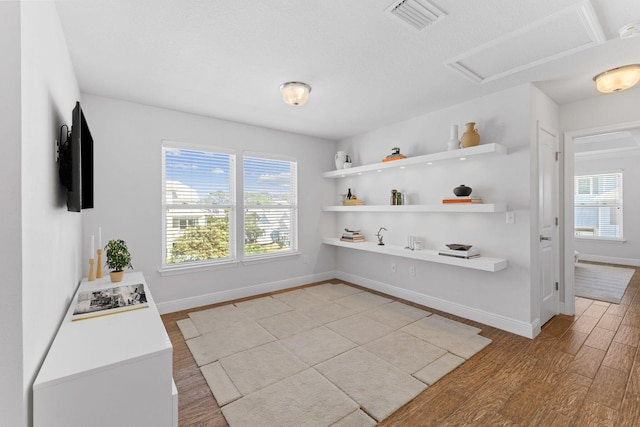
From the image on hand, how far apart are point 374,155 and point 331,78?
6.49 feet

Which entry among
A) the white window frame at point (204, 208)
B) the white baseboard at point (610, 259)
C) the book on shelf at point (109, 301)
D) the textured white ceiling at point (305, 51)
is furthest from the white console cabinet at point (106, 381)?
the white baseboard at point (610, 259)

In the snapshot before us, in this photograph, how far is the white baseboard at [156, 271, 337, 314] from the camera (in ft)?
11.8

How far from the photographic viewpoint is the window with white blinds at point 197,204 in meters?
3.61

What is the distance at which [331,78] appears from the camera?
2748 millimetres

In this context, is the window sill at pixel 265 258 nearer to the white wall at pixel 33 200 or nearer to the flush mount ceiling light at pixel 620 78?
the white wall at pixel 33 200

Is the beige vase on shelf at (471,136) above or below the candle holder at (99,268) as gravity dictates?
above

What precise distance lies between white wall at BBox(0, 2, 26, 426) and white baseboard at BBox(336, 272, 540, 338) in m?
3.64

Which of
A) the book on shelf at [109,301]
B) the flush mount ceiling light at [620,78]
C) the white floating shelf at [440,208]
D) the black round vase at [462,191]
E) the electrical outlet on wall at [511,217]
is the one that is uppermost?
the flush mount ceiling light at [620,78]

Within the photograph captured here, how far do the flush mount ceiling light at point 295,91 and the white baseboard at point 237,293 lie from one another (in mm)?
2712

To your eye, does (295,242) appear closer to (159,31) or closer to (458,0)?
(159,31)

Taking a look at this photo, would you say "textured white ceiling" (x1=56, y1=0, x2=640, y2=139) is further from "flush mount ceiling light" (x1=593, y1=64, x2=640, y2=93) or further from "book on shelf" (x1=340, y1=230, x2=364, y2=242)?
"book on shelf" (x1=340, y1=230, x2=364, y2=242)

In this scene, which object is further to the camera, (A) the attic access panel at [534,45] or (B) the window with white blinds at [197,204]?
(B) the window with white blinds at [197,204]

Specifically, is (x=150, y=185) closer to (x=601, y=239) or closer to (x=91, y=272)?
(x=91, y=272)

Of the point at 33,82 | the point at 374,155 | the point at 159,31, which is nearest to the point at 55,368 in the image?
the point at 33,82
